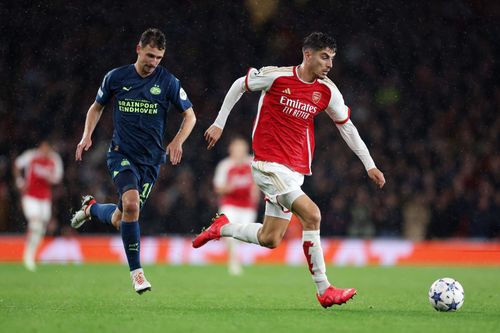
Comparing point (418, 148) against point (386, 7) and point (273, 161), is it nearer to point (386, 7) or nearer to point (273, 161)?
point (386, 7)

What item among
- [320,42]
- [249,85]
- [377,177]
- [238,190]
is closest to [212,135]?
[249,85]

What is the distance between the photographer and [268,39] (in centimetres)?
1956

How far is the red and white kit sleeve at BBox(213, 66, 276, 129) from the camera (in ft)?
25.4

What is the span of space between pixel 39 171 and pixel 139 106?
316 inches

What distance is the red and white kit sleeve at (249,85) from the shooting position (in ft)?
25.4

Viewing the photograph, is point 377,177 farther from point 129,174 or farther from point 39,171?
→ point 39,171

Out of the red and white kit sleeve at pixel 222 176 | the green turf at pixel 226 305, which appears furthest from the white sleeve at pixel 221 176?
the green turf at pixel 226 305

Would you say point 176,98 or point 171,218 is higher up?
point 176,98

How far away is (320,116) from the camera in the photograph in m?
20.0

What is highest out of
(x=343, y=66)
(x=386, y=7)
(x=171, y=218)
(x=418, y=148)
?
(x=386, y=7)

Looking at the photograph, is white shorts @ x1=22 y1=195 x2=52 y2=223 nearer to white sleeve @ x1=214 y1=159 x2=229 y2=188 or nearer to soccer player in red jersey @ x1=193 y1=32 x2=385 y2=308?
white sleeve @ x1=214 y1=159 x2=229 y2=188

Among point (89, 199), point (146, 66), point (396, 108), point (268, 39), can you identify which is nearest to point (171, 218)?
point (268, 39)

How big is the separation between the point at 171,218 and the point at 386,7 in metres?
6.96

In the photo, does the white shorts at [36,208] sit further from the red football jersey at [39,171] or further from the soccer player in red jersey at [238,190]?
the soccer player in red jersey at [238,190]
